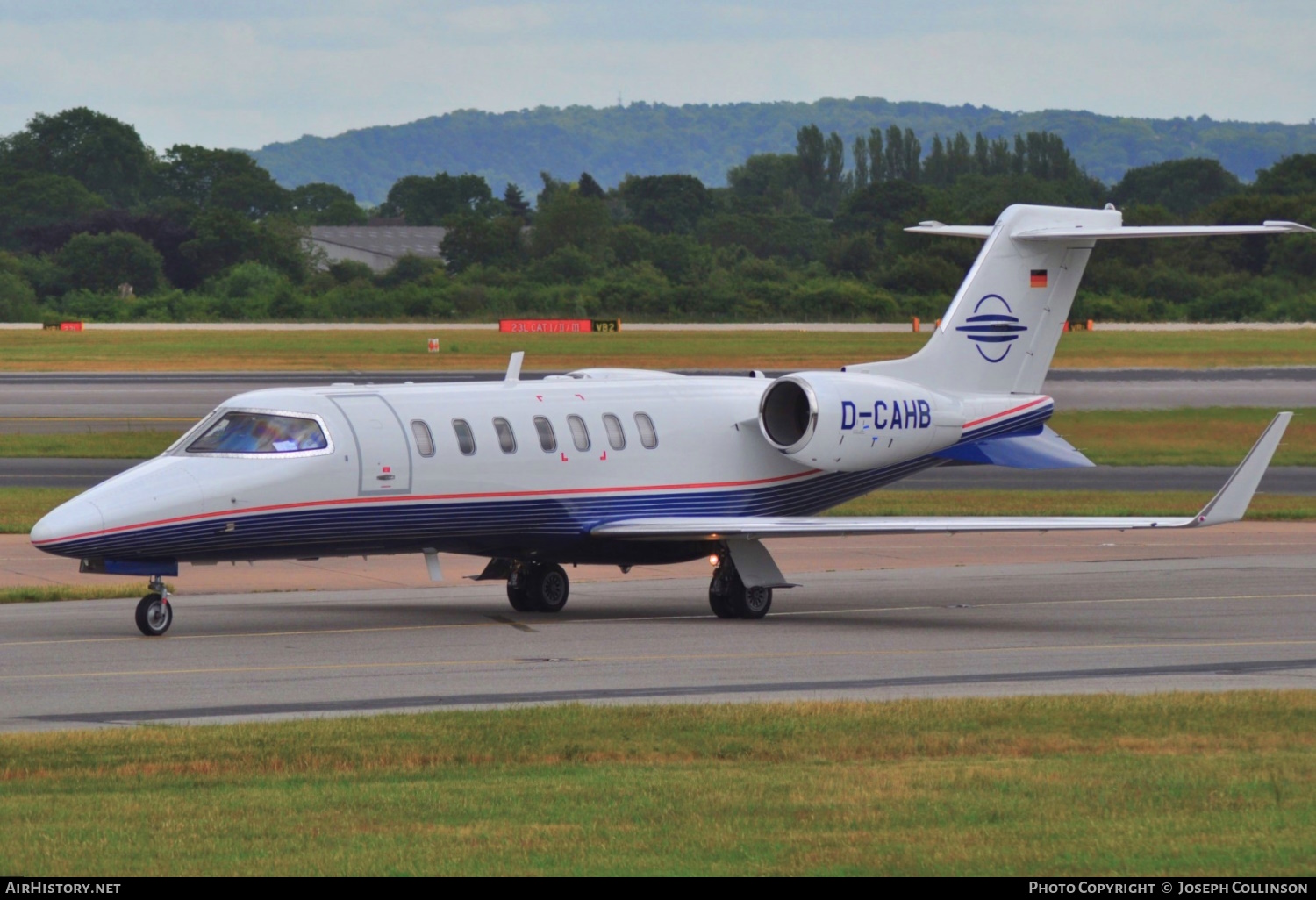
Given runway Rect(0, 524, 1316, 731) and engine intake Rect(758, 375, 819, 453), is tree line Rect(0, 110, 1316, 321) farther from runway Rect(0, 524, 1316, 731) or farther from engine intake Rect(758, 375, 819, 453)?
engine intake Rect(758, 375, 819, 453)

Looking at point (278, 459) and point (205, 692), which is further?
point (278, 459)

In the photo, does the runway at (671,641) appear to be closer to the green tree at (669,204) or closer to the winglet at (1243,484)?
the winglet at (1243,484)

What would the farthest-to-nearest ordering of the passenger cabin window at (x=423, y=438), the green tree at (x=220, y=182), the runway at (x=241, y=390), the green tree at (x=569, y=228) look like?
1. the green tree at (x=220, y=182)
2. the green tree at (x=569, y=228)
3. the runway at (x=241, y=390)
4. the passenger cabin window at (x=423, y=438)

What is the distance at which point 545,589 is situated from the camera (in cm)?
2322

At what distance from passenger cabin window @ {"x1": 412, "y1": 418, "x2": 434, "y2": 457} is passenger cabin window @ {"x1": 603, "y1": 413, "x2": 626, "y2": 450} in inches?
99.1

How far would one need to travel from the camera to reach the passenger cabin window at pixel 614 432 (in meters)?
22.8

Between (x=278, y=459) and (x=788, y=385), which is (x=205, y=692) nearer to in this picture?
(x=278, y=459)

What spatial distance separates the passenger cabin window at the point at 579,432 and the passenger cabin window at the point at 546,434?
281mm

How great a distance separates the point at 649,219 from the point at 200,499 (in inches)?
5731

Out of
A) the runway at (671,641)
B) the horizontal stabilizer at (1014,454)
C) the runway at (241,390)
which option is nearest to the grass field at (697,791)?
the runway at (671,641)

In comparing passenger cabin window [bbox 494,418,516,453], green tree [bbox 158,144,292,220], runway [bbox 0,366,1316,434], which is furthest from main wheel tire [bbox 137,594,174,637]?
green tree [bbox 158,144,292,220]

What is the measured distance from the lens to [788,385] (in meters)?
23.8

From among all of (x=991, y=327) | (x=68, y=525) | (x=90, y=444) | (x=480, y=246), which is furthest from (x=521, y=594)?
(x=480, y=246)
